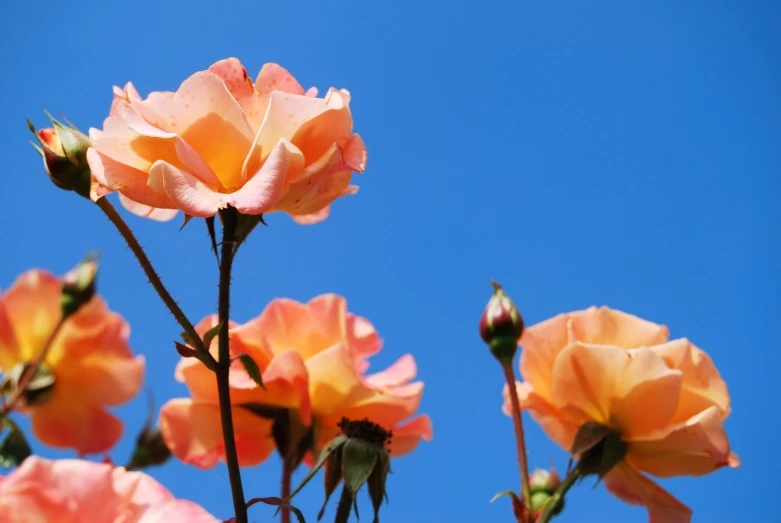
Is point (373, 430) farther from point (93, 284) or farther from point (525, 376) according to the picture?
point (93, 284)

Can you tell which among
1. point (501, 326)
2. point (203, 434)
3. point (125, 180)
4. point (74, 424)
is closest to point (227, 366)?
point (125, 180)

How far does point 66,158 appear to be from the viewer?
564 millimetres

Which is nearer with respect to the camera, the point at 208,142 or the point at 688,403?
the point at 208,142

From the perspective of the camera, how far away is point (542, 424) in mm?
862

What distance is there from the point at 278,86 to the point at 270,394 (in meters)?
0.29

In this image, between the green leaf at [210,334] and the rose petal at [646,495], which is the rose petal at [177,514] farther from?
the rose petal at [646,495]

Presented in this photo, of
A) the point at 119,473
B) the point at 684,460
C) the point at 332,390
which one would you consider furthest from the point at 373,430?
the point at 684,460

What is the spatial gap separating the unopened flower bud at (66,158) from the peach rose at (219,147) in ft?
0.16

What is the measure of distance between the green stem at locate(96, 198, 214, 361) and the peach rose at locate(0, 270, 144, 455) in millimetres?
764

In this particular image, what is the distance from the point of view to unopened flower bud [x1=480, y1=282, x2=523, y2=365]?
32.6 inches

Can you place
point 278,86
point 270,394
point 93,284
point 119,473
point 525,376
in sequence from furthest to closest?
point 93,284, point 525,376, point 270,394, point 278,86, point 119,473

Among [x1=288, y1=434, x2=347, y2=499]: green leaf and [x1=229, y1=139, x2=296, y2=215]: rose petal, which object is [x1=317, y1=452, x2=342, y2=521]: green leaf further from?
[x1=229, y1=139, x2=296, y2=215]: rose petal

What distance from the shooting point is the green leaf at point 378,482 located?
2.01 ft

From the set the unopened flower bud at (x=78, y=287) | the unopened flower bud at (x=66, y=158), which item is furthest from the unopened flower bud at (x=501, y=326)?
the unopened flower bud at (x=78, y=287)
